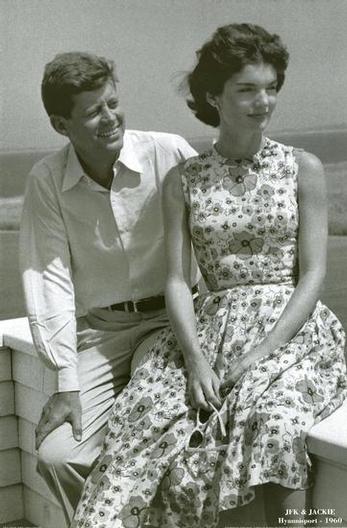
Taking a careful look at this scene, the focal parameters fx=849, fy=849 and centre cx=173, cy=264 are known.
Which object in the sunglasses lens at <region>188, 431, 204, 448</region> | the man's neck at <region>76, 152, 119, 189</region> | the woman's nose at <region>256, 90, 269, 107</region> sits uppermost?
the woman's nose at <region>256, 90, 269, 107</region>

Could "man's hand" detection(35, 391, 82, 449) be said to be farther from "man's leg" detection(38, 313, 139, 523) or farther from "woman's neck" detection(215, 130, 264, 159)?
"woman's neck" detection(215, 130, 264, 159)

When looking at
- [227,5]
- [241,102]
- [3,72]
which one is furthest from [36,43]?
[241,102]

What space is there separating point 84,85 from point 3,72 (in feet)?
10.1

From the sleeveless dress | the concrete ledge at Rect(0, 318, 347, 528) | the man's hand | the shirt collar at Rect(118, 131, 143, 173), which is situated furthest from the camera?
the concrete ledge at Rect(0, 318, 347, 528)

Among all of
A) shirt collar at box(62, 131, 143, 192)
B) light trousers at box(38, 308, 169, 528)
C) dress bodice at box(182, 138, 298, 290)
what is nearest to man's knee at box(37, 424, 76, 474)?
light trousers at box(38, 308, 169, 528)

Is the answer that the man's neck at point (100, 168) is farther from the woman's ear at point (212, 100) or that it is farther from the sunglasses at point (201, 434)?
the sunglasses at point (201, 434)

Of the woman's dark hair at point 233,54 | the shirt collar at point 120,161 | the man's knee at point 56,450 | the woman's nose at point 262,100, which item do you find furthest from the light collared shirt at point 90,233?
the woman's nose at point 262,100

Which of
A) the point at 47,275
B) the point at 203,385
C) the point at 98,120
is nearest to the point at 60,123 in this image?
the point at 98,120

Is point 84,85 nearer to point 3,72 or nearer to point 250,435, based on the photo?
point 250,435

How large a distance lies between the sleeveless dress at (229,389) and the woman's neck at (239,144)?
0.02 m

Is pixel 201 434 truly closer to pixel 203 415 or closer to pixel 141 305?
pixel 203 415

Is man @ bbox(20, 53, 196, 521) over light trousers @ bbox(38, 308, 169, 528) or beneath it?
over

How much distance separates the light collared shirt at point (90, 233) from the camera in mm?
2494

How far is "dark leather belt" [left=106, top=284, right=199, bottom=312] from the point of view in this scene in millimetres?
2566
